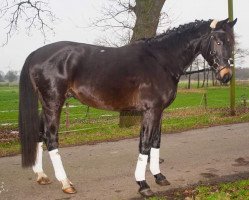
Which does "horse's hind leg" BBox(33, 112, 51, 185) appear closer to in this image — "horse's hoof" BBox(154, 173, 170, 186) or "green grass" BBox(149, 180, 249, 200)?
"horse's hoof" BBox(154, 173, 170, 186)

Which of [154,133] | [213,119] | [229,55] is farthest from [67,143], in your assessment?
→ [213,119]

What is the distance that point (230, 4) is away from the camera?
13.6 m

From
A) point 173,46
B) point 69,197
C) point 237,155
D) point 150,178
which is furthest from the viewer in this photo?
A: point 237,155

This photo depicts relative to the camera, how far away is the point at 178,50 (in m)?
5.62

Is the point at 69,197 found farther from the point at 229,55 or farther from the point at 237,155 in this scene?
the point at 237,155

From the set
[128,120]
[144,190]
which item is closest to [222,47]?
[144,190]

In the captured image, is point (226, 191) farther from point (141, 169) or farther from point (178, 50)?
point (178, 50)

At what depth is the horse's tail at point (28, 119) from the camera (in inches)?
219

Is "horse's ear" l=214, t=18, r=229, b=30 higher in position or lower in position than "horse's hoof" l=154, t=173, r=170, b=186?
higher

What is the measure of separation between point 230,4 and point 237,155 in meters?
7.96

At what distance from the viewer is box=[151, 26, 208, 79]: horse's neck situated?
5543 mm

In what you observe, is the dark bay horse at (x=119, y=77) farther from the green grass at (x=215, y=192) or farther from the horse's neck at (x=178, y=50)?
the green grass at (x=215, y=192)

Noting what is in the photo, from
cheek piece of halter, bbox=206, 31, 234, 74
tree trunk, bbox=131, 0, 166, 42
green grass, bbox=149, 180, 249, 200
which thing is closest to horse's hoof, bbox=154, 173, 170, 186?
green grass, bbox=149, 180, 249, 200

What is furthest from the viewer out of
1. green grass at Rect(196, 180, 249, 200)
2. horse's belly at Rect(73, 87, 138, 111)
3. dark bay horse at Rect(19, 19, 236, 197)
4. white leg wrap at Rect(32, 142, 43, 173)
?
white leg wrap at Rect(32, 142, 43, 173)
